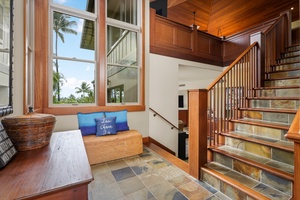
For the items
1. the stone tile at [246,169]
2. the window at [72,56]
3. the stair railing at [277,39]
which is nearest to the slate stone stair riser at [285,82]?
the stair railing at [277,39]

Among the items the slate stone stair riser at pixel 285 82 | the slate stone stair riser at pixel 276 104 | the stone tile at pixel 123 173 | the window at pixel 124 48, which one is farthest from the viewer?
the window at pixel 124 48

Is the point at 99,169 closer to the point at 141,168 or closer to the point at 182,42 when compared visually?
the point at 141,168

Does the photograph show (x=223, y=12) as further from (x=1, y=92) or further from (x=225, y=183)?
(x=1, y=92)

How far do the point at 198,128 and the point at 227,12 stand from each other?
600cm

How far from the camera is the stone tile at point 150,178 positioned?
6.31 ft

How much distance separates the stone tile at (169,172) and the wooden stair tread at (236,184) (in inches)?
15.8

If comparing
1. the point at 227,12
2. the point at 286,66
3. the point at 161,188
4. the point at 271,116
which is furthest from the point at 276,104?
the point at 227,12

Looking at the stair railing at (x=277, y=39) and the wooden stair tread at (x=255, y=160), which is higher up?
the stair railing at (x=277, y=39)

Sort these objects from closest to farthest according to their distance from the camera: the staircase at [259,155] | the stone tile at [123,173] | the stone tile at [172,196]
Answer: the staircase at [259,155] → the stone tile at [172,196] → the stone tile at [123,173]

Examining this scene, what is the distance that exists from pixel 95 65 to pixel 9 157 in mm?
2628

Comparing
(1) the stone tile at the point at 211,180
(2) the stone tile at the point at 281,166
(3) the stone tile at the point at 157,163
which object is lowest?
(3) the stone tile at the point at 157,163

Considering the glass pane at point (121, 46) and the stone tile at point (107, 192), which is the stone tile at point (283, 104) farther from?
the glass pane at point (121, 46)

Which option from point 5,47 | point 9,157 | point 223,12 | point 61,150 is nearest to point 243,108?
point 61,150

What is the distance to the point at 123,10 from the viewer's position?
3.54 meters
